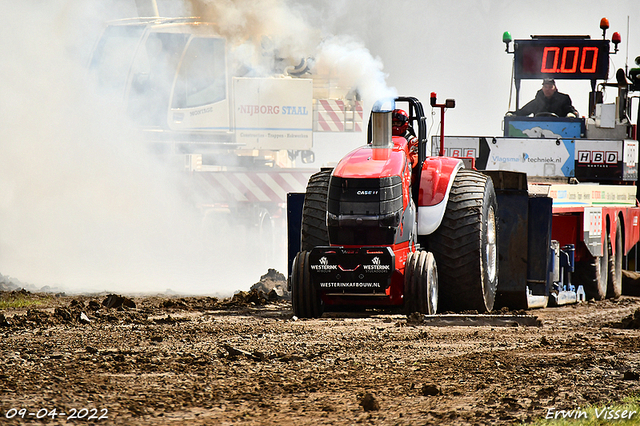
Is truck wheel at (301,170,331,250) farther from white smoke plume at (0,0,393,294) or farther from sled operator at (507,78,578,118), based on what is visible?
sled operator at (507,78,578,118)

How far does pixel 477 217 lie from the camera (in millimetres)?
7758

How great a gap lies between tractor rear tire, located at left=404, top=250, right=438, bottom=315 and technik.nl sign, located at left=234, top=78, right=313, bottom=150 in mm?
10158

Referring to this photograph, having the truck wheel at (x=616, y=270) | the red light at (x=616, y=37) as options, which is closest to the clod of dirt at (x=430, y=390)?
the truck wheel at (x=616, y=270)

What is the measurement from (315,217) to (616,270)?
5.81 m

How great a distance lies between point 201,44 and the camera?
15.7 meters

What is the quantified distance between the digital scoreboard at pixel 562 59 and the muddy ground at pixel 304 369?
21.2ft

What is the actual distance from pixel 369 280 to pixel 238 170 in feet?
31.7

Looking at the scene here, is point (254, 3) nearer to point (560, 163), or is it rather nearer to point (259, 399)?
point (560, 163)

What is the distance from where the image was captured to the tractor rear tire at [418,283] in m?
7.21

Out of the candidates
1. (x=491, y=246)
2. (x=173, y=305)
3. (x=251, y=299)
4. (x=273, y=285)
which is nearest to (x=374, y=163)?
(x=491, y=246)

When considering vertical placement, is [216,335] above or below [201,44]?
below

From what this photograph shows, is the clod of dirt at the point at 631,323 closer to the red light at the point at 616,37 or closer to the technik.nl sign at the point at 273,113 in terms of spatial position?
the red light at the point at 616,37

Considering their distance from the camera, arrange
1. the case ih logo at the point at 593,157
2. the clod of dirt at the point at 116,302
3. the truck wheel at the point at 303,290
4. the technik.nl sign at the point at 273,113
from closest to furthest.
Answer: the truck wheel at the point at 303,290 → the clod of dirt at the point at 116,302 → the case ih logo at the point at 593,157 → the technik.nl sign at the point at 273,113

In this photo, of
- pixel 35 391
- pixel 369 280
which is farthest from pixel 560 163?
pixel 35 391
